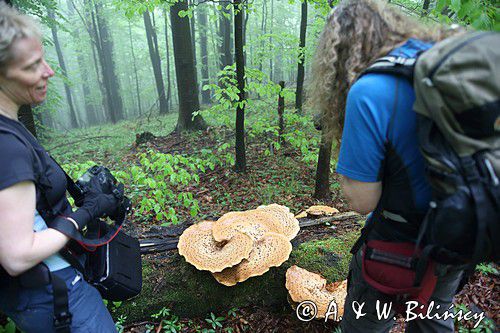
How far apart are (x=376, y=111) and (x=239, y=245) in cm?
198

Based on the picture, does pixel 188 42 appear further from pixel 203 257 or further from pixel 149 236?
pixel 203 257

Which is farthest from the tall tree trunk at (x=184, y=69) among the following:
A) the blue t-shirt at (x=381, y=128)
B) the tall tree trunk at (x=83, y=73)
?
the tall tree trunk at (x=83, y=73)

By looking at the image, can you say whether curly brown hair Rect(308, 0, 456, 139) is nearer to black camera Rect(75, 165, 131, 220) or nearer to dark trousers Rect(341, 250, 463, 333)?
dark trousers Rect(341, 250, 463, 333)

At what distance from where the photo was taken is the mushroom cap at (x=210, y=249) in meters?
2.76

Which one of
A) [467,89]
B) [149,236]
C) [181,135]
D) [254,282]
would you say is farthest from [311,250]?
[181,135]

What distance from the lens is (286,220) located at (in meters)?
3.45

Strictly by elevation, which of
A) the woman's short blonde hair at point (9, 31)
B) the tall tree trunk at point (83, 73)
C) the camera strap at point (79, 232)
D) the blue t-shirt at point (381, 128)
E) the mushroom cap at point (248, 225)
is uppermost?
the woman's short blonde hair at point (9, 31)

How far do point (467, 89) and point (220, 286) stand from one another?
279 cm

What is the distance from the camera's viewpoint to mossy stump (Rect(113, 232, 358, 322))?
2.98m

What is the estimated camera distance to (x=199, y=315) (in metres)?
3.09

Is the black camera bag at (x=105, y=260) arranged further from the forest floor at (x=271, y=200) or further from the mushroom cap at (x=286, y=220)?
the mushroom cap at (x=286, y=220)

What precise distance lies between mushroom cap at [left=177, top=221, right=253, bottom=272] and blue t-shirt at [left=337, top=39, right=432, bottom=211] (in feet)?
5.32

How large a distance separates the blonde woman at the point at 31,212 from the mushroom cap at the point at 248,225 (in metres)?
1.37

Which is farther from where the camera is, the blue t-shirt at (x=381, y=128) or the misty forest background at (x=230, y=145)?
the misty forest background at (x=230, y=145)
